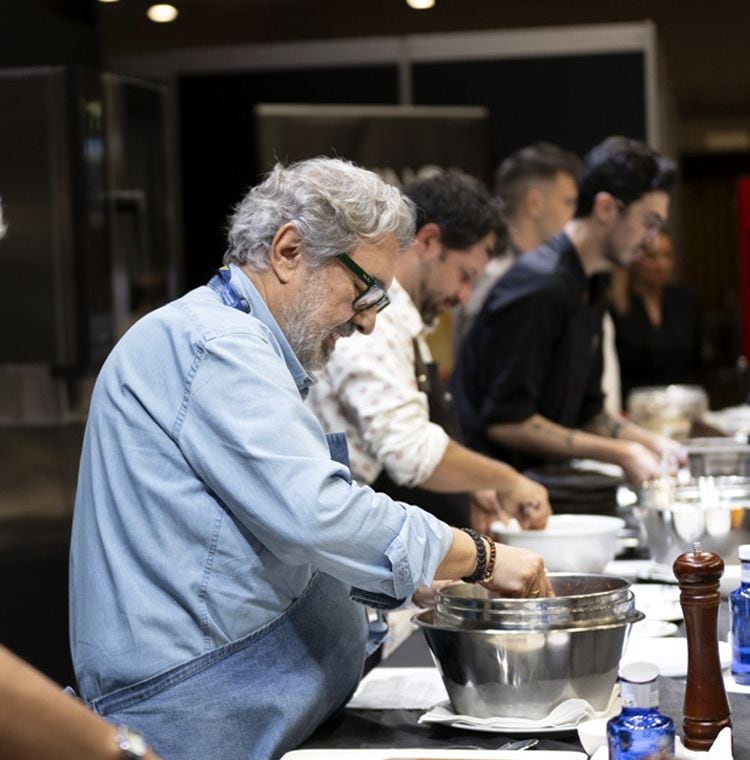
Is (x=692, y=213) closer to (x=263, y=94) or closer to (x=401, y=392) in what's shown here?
(x=263, y=94)

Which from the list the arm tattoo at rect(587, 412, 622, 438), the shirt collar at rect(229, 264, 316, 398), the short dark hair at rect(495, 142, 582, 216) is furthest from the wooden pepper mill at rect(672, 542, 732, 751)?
the short dark hair at rect(495, 142, 582, 216)

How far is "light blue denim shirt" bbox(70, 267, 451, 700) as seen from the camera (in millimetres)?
1598

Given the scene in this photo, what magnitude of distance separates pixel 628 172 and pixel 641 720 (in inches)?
105

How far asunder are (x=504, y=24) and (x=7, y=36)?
4.46 metres

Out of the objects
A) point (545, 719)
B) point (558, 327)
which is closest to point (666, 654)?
point (545, 719)

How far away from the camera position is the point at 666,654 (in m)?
2.01

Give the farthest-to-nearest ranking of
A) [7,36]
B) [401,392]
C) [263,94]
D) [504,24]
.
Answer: [504,24] < [263,94] < [7,36] < [401,392]

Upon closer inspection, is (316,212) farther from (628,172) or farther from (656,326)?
(656,326)

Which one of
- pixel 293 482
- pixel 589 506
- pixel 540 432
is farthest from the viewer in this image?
pixel 540 432

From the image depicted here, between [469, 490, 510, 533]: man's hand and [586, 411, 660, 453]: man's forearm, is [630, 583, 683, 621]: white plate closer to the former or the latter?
[469, 490, 510, 533]: man's hand

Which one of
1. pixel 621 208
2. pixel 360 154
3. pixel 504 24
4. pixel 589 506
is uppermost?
pixel 504 24

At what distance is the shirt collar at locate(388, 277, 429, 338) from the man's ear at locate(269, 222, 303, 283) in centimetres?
101

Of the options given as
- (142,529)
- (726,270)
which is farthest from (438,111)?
(726,270)

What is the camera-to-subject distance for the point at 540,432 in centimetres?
373
